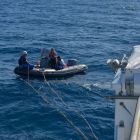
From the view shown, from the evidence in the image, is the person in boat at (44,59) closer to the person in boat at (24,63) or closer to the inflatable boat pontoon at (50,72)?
the inflatable boat pontoon at (50,72)

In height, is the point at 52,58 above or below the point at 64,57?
above

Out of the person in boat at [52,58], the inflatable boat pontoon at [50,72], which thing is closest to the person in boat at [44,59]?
the person in boat at [52,58]

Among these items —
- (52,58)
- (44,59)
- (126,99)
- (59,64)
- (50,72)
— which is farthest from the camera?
(44,59)

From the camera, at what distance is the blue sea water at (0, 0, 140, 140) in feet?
72.9

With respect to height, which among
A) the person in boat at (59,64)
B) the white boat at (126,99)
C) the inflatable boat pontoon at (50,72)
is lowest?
the inflatable boat pontoon at (50,72)

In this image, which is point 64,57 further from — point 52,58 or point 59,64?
point 52,58

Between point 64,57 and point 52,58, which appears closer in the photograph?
point 52,58

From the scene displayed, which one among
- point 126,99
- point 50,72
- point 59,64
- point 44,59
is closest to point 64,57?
point 44,59

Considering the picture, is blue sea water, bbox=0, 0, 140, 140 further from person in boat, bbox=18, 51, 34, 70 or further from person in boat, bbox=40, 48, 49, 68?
person in boat, bbox=40, 48, 49, 68

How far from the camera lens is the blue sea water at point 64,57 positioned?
→ 2223cm

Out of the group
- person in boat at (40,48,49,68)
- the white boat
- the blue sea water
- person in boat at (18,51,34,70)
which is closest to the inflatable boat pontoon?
person in boat at (18,51,34,70)

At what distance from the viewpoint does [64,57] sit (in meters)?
35.5

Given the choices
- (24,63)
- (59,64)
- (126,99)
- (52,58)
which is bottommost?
(59,64)

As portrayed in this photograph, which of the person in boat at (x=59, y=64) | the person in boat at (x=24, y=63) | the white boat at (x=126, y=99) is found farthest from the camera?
the person in boat at (x=59, y=64)
